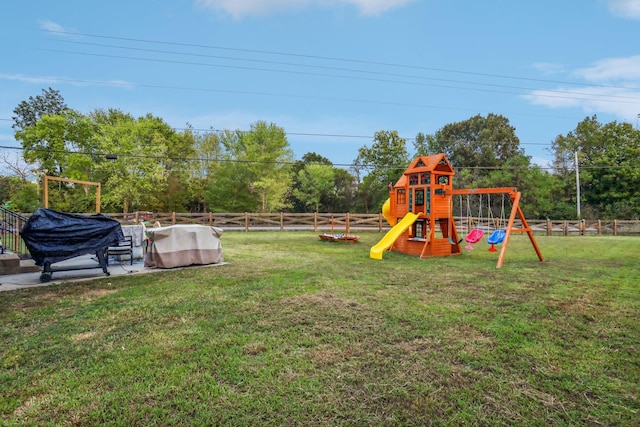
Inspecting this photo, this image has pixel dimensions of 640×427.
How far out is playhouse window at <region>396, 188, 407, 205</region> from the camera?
10.5 meters

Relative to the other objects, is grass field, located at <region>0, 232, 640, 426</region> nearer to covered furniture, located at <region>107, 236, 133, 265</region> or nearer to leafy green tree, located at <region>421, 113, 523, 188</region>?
covered furniture, located at <region>107, 236, 133, 265</region>

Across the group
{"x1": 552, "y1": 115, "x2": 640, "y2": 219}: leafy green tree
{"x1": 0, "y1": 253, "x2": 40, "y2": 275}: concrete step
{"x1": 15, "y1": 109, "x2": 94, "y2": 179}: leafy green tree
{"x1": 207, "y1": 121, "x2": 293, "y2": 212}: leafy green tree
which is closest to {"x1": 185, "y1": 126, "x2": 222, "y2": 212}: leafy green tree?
{"x1": 207, "y1": 121, "x2": 293, "y2": 212}: leafy green tree

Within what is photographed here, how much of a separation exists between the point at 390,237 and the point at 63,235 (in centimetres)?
730

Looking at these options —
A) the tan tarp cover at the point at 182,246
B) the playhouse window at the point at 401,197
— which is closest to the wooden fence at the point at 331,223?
the playhouse window at the point at 401,197

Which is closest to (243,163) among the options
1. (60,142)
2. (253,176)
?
(253,176)

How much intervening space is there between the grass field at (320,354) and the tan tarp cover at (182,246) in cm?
151

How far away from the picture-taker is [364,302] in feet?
14.6

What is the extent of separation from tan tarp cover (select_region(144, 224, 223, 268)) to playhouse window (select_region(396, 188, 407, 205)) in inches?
229

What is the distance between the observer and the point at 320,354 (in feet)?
9.34

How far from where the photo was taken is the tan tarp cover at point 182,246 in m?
6.98

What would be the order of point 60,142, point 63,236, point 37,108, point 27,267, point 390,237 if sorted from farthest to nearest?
point 37,108 → point 60,142 → point 390,237 → point 27,267 → point 63,236

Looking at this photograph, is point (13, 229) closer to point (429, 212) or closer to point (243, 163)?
point (429, 212)

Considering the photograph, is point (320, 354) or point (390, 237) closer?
point (320, 354)

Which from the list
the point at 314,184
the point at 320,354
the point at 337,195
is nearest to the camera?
the point at 320,354
